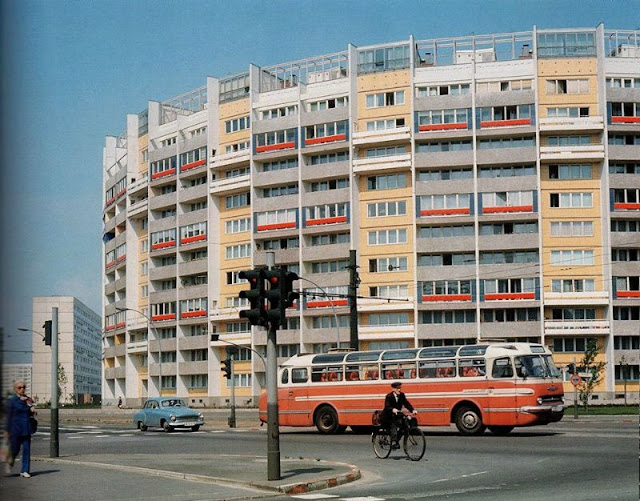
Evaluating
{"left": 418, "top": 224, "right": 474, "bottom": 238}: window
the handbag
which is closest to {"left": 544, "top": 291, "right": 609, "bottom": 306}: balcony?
{"left": 418, "top": 224, "right": 474, "bottom": 238}: window

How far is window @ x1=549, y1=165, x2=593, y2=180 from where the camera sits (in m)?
83.4

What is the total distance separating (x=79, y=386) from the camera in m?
175

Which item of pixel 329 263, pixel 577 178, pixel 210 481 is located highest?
pixel 577 178

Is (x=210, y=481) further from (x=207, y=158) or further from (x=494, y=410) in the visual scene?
(x=207, y=158)

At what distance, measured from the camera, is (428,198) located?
85.2 m

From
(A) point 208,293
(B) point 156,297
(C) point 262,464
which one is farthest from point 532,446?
(B) point 156,297

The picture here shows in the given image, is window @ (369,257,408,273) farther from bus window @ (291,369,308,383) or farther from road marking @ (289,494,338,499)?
road marking @ (289,494,338,499)

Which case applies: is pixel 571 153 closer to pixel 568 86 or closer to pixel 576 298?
pixel 568 86

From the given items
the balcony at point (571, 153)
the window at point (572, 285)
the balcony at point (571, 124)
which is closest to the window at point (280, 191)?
the balcony at point (571, 153)

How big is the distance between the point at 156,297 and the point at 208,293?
9.22 meters

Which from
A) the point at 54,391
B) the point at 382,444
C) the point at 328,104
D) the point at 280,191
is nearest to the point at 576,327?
the point at 328,104

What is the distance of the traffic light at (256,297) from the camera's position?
1616 centimetres

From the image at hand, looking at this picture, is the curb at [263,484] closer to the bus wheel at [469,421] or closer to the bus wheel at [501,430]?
the bus wheel at [469,421]

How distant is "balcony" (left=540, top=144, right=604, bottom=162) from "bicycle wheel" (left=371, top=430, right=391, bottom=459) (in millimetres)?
61773
